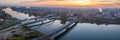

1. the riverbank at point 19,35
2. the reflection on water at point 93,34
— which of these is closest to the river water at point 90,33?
the reflection on water at point 93,34

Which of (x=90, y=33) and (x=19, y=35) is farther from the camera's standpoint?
(x=90, y=33)

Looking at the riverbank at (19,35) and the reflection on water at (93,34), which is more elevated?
the riverbank at (19,35)

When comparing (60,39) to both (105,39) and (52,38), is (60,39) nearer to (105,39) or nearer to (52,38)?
(52,38)

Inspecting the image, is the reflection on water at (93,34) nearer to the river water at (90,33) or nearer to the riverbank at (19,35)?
the river water at (90,33)

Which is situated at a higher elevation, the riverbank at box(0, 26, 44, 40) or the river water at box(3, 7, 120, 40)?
the riverbank at box(0, 26, 44, 40)

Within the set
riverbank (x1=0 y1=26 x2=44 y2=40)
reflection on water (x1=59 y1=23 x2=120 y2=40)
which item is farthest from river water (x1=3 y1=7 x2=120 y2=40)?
riverbank (x1=0 y1=26 x2=44 y2=40)

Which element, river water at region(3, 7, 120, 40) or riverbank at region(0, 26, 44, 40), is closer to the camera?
riverbank at region(0, 26, 44, 40)

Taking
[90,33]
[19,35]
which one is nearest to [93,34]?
[90,33]

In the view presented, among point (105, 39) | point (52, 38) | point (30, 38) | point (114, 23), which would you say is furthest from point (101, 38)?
point (114, 23)

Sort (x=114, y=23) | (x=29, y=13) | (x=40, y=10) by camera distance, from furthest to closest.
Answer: (x=40, y=10) → (x=29, y=13) → (x=114, y=23)

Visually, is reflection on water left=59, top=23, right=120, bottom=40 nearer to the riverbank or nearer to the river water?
the river water

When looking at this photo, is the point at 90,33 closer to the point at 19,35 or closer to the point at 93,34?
the point at 93,34
